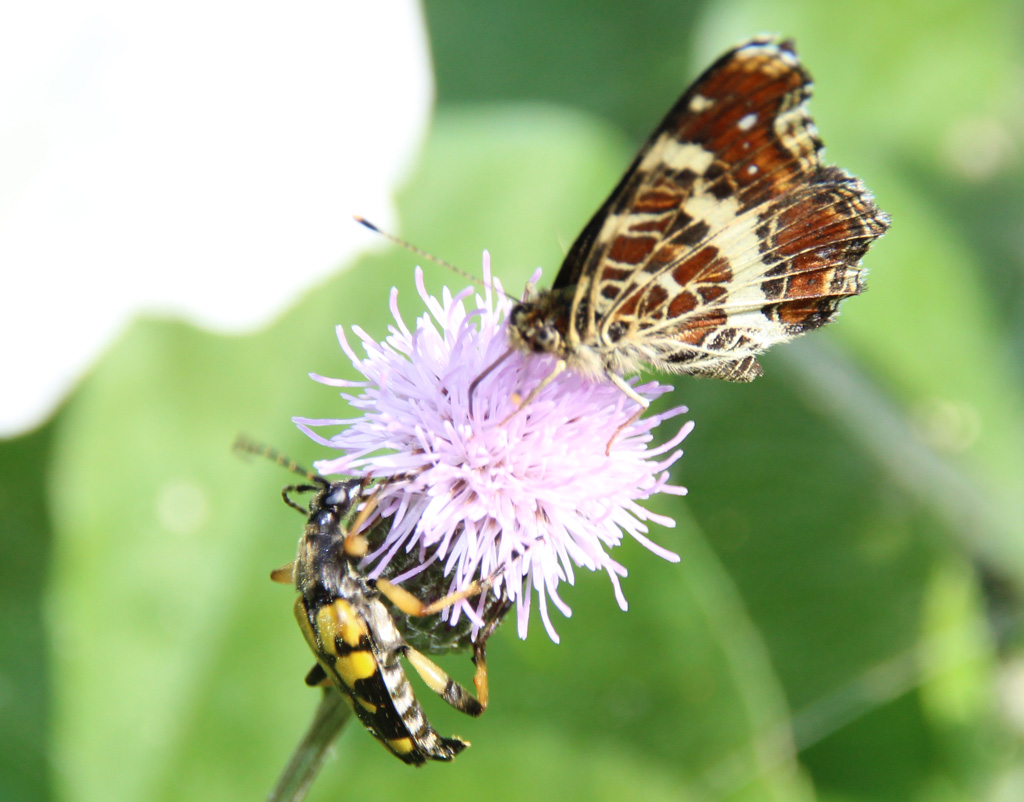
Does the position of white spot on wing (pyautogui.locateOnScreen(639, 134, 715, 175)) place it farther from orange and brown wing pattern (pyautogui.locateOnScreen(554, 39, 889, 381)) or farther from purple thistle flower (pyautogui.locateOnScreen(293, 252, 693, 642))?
purple thistle flower (pyautogui.locateOnScreen(293, 252, 693, 642))

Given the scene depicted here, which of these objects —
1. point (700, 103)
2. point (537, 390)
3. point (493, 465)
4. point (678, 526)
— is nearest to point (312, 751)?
point (493, 465)

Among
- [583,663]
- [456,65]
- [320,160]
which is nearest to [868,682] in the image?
[583,663]

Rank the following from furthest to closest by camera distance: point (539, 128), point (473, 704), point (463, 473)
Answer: point (539, 128), point (473, 704), point (463, 473)

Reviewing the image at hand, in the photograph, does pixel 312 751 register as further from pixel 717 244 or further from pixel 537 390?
pixel 717 244

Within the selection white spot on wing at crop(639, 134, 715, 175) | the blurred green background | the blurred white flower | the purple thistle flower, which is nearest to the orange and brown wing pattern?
white spot on wing at crop(639, 134, 715, 175)

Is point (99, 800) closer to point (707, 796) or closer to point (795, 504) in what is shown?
point (707, 796)

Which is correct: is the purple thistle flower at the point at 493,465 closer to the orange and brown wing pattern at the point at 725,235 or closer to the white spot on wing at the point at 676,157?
the orange and brown wing pattern at the point at 725,235
